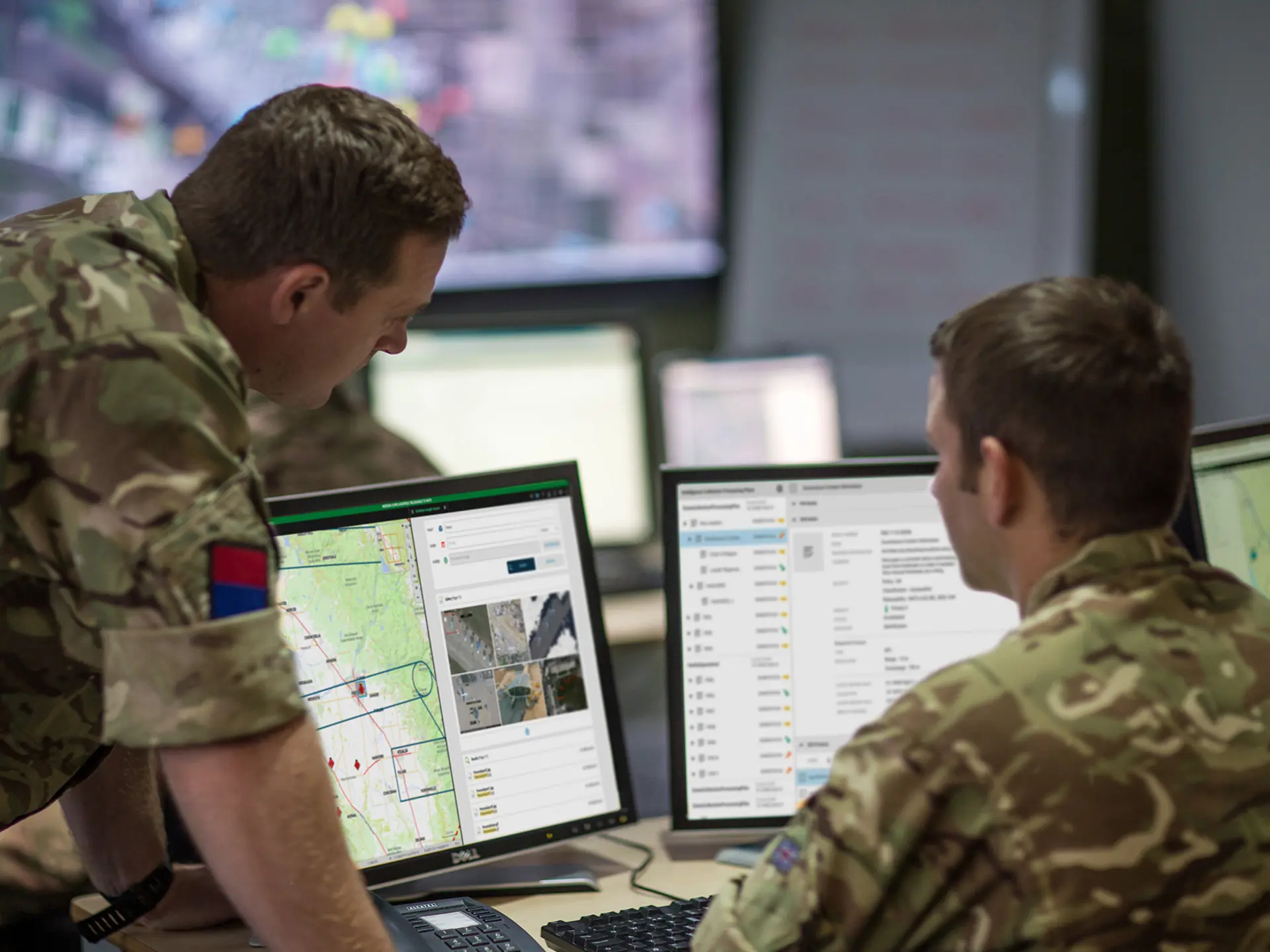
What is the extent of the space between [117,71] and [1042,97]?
2.53 metres

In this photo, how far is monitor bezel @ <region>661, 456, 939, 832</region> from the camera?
1.56 metres

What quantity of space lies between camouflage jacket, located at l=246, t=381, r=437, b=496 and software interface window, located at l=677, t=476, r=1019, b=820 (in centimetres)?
79

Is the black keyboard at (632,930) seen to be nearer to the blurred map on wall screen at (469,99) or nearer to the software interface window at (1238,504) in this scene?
the software interface window at (1238,504)

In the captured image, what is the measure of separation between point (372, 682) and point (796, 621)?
0.46m

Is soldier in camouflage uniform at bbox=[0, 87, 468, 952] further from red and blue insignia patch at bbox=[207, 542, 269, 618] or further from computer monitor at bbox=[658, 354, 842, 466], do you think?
computer monitor at bbox=[658, 354, 842, 466]

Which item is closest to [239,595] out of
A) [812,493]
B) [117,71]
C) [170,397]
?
[170,397]

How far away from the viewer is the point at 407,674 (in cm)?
144

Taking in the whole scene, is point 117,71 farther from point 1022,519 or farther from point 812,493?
point 1022,519

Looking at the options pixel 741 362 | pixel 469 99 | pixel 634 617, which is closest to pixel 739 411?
pixel 741 362

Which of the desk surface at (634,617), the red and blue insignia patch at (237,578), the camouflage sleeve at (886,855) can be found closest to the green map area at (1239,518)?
the camouflage sleeve at (886,855)

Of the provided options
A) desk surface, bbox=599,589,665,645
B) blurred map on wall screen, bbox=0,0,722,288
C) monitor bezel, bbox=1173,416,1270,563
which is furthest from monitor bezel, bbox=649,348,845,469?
monitor bezel, bbox=1173,416,1270,563

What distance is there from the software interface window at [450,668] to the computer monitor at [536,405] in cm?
146

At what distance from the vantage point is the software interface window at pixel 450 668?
1409mm

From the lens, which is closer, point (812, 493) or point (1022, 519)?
point (1022, 519)
